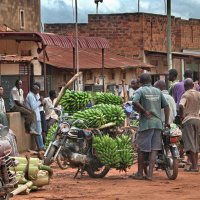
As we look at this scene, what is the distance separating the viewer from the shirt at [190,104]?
1416cm

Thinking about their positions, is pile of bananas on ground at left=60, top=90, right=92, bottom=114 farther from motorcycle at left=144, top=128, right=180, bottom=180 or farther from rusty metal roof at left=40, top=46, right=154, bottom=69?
rusty metal roof at left=40, top=46, right=154, bottom=69

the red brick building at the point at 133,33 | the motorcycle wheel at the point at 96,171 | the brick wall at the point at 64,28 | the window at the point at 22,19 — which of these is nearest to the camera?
the motorcycle wheel at the point at 96,171

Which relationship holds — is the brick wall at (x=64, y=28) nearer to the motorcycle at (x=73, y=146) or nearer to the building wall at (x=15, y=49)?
the building wall at (x=15, y=49)

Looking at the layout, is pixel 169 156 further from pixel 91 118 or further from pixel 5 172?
pixel 5 172

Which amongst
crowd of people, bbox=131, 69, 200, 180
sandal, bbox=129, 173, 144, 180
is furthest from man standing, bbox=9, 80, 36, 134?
sandal, bbox=129, 173, 144, 180

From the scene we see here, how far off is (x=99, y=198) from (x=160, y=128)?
258 centimetres

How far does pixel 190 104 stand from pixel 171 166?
5.65 ft

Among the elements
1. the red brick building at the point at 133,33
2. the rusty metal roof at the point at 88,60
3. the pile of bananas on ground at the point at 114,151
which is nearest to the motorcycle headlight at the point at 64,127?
the pile of bananas on ground at the point at 114,151

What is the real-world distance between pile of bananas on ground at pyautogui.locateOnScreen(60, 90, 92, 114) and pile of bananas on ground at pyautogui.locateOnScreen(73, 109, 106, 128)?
19.2 inches

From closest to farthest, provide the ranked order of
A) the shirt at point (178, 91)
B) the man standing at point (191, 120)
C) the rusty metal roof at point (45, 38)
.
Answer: the man standing at point (191, 120) → the shirt at point (178, 91) → the rusty metal roof at point (45, 38)

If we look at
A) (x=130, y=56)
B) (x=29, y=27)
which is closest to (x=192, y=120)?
(x=29, y=27)

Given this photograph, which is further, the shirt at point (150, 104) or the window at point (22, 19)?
the window at point (22, 19)

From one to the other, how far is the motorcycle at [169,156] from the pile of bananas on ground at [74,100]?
1482 mm

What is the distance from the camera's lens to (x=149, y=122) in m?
12.8
